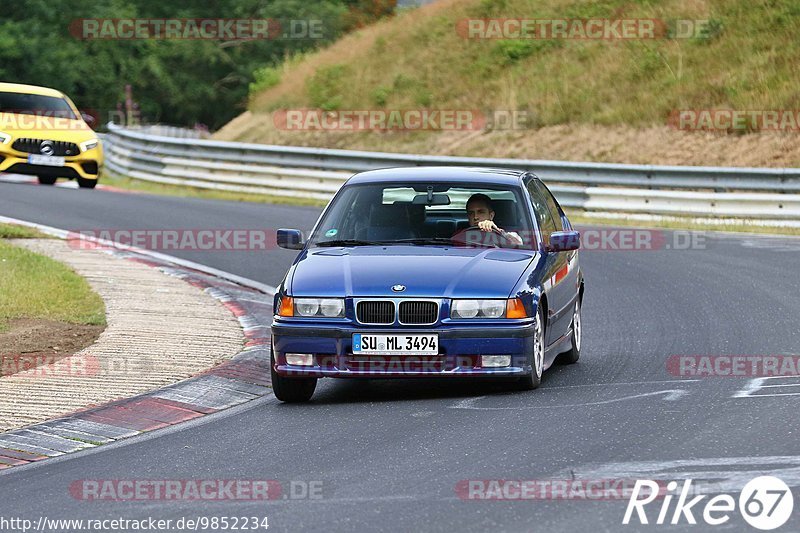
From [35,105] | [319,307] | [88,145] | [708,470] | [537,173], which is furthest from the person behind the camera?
[35,105]

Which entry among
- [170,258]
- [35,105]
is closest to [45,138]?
[35,105]

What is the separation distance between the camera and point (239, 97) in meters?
70.5

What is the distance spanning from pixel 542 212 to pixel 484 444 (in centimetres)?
367

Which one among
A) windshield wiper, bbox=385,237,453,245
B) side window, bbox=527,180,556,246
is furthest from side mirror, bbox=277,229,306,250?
side window, bbox=527,180,556,246

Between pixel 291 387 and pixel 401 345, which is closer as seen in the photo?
pixel 401 345

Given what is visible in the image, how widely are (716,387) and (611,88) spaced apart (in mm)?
24385

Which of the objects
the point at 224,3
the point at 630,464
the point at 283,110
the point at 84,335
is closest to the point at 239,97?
the point at 224,3

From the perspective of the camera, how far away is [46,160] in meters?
27.5

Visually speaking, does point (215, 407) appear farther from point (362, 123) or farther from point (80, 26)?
point (80, 26)

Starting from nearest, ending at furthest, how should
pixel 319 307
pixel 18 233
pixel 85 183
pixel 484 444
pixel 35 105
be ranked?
1. pixel 484 444
2. pixel 319 307
3. pixel 18 233
4. pixel 35 105
5. pixel 85 183

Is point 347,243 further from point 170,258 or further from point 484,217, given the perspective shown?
point 170,258

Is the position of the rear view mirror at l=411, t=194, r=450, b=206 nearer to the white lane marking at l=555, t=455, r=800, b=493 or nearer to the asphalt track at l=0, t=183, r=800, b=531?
the asphalt track at l=0, t=183, r=800, b=531

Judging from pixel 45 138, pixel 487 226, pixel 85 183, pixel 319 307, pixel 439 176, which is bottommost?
pixel 85 183

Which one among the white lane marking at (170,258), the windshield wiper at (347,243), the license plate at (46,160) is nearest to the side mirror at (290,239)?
the windshield wiper at (347,243)
